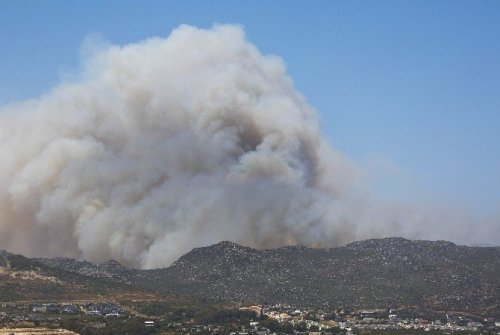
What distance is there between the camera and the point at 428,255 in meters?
113

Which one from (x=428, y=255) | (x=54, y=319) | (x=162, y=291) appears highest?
(x=428, y=255)

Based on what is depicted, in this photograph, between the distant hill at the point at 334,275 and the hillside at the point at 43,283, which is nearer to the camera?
the hillside at the point at 43,283

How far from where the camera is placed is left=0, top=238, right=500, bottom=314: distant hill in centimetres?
10019

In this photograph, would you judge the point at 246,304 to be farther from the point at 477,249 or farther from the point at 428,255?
the point at 477,249

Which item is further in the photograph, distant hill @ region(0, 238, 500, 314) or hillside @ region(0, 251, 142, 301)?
distant hill @ region(0, 238, 500, 314)

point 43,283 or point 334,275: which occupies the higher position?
point 334,275

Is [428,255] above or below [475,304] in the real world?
above

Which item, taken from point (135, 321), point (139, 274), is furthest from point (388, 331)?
point (139, 274)

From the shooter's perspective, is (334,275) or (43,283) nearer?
(43,283)

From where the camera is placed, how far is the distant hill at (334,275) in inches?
3944

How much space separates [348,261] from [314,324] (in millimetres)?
27184

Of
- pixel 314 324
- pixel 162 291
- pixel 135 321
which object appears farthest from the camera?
pixel 162 291

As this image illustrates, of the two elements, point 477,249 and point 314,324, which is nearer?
point 314,324

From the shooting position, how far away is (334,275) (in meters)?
108
